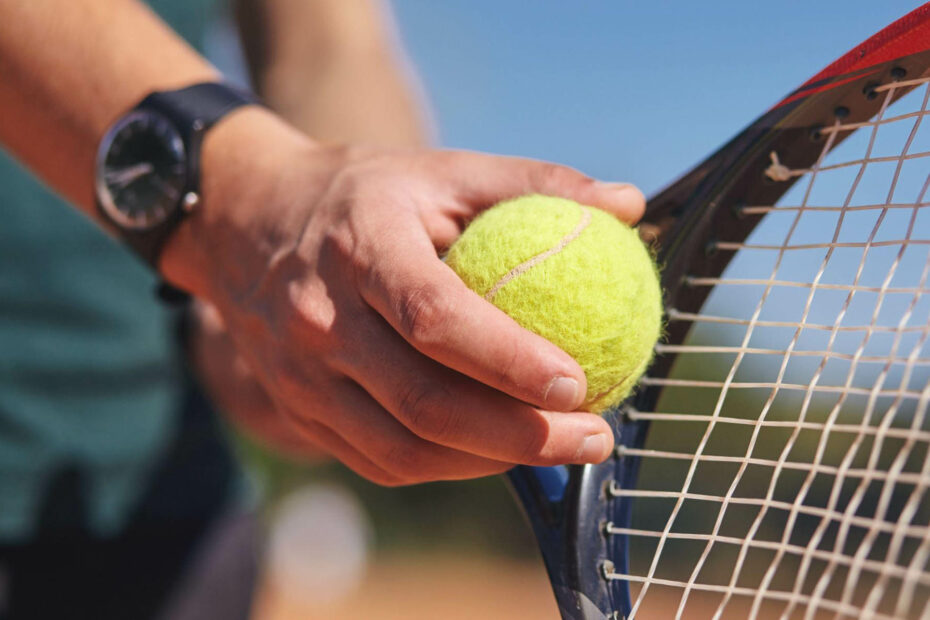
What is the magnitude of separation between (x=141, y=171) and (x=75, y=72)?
6.8 inches

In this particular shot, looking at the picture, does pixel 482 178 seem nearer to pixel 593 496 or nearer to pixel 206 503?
pixel 593 496

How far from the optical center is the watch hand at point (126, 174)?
1.26 metres

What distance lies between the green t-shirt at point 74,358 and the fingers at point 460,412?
43.5 inches

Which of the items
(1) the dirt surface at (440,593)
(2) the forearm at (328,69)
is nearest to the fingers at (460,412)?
(2) the forearm at (328,69)

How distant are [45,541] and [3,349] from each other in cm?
43

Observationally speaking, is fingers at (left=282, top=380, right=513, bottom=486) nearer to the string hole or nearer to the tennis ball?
the tennis ball

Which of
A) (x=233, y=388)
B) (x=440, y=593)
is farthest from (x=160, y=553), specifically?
(x=440, y=593)

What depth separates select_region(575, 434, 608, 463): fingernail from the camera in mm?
985

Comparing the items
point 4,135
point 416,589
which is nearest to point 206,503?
point 4,135

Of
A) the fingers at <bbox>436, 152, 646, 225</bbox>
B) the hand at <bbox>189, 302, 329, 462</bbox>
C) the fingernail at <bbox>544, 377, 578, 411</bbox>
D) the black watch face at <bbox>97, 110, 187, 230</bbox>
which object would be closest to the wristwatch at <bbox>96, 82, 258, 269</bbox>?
the black watch face at <bbox>97, 110, 187, 230</bbox>

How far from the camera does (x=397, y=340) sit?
979 millimetres

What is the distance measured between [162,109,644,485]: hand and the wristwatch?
30 millimetres

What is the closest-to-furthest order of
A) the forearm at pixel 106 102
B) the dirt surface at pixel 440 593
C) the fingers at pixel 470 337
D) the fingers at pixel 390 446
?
the fingers at pixel 470 337, the fingers at pixel 390 446, the forearm at pixel 106 102, the dirt surface at pixel 440 593

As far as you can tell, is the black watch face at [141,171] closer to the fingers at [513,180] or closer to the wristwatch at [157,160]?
the wristwatch at [157,160]
